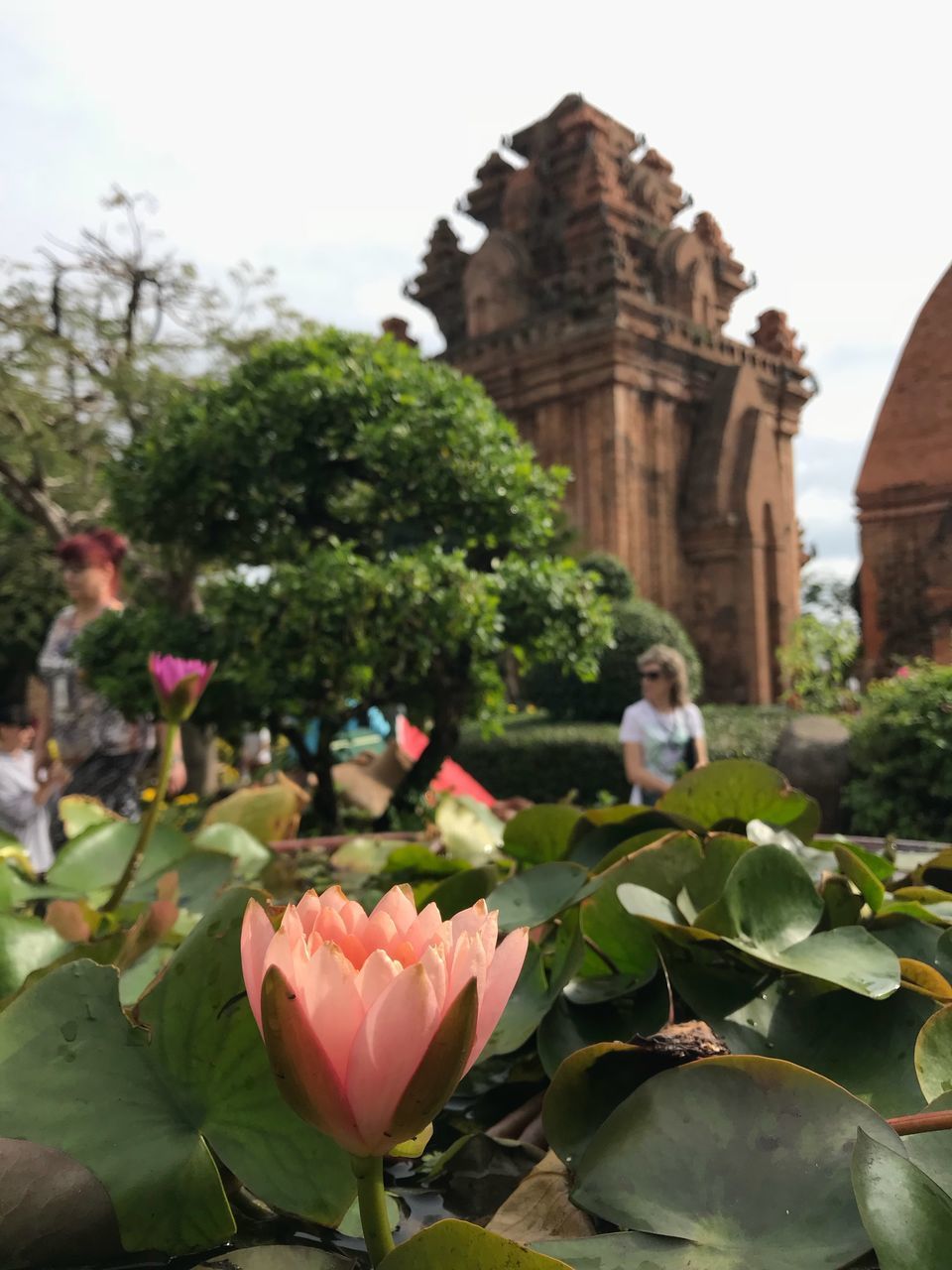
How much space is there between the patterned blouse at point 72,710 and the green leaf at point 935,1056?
3.13 metres

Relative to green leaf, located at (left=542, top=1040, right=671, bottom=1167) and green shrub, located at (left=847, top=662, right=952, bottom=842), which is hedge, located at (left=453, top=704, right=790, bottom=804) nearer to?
green shrub, located at (left=847, top=662, right=952, bottom=842)

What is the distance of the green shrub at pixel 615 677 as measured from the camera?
8641 mm

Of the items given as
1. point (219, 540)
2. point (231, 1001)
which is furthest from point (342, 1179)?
point (219, 540)

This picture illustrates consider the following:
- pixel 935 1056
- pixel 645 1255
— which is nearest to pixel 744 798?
pixel 935 1056

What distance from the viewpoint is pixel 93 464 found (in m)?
11.4

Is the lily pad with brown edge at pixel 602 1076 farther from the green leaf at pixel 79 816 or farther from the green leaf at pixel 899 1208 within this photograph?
the green leaf at pixel 79 816

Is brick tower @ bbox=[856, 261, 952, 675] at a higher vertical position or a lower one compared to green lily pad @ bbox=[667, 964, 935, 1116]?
higher

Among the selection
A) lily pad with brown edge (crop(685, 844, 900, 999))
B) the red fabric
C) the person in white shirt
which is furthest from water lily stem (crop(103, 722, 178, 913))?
the red fabric

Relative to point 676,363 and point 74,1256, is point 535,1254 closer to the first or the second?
point 74,1256

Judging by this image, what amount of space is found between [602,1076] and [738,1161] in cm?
10

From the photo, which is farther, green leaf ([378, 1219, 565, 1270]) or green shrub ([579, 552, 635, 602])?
green shrub ([579, 552, 635, 602])

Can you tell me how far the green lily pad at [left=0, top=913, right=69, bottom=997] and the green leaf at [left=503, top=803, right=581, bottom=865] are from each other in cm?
45

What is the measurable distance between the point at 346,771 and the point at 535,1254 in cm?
256

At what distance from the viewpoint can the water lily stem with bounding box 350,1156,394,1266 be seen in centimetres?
36
